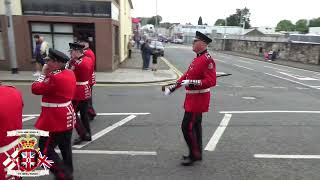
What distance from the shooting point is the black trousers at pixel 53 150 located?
170 inches

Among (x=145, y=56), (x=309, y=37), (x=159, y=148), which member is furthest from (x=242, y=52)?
(x=159, y=148)

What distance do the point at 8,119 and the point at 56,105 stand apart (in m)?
1.45

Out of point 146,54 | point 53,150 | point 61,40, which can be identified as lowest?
point 53,150

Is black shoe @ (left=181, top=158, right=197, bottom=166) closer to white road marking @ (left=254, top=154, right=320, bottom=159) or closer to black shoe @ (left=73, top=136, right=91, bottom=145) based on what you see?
white road marking @ (left=254, top=154, right=320, bottom=159)

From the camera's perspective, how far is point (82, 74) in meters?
6.36

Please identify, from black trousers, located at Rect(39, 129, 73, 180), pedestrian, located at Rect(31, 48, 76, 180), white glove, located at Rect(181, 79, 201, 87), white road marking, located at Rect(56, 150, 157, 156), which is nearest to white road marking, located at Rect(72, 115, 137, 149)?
white road marking, located at Rect(56, 150, 157, 156)

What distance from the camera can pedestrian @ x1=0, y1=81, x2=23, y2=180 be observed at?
9.33 feet

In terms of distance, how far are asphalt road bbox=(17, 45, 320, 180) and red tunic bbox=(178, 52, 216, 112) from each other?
3.34ft

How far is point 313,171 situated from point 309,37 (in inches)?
1403

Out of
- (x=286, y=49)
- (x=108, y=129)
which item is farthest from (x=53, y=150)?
(x=286, y=49)

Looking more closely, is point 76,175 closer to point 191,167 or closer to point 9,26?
point 191,167

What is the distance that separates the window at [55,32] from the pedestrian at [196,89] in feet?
41.7

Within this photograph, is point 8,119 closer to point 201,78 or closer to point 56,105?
point 56,105

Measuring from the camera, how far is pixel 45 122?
14.2 ft
